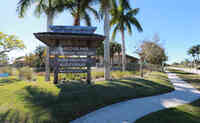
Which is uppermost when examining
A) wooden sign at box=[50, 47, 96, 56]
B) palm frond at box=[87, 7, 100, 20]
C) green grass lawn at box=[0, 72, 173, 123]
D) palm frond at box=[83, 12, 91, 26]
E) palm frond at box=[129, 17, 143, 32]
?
palm frond at box=[129, 17, 143, 32]

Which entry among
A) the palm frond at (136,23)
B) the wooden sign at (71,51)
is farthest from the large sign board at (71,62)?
the palm frond at (136,23)

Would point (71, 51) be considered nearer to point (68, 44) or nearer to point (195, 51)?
point (68, 44)

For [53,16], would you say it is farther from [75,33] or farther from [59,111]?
[59,111]

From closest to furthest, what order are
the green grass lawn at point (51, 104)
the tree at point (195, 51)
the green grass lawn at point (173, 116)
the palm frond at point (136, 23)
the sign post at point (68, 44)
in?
the green grass lawn at point (51, 104) → the green grass lawn at point (173, 116) → the sign post at point (68, 44) → the palm frond at point (136, 23) → the tree at point (195, 51)

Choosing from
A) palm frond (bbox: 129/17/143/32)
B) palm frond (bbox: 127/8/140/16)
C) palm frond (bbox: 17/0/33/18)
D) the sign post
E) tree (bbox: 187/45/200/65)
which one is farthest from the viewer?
tree (bbox: 187/45/200/65)

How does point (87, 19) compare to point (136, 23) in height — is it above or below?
below

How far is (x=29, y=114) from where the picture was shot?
3.38m

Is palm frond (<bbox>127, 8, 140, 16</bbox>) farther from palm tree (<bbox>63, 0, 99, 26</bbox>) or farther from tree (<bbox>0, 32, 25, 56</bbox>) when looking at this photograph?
tree (<bbox>0, 32, 25, 56</bbox>)

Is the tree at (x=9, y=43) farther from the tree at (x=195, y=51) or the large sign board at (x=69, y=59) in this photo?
the tree at (x=195, y=51)

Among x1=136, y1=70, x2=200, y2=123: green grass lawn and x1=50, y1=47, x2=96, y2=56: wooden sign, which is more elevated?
x1=50, y1=47, x2=96, y2=56: wooden sign

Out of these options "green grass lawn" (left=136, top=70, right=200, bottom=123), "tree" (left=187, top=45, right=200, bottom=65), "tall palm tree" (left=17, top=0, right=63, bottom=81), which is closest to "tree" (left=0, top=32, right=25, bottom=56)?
"tall palm tree" (left=17, top=0, right=63, bottom=81)

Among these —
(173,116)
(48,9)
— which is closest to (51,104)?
(173,116)

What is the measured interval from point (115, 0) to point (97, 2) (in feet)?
6.16

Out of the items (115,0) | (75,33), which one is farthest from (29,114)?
(115,0)
